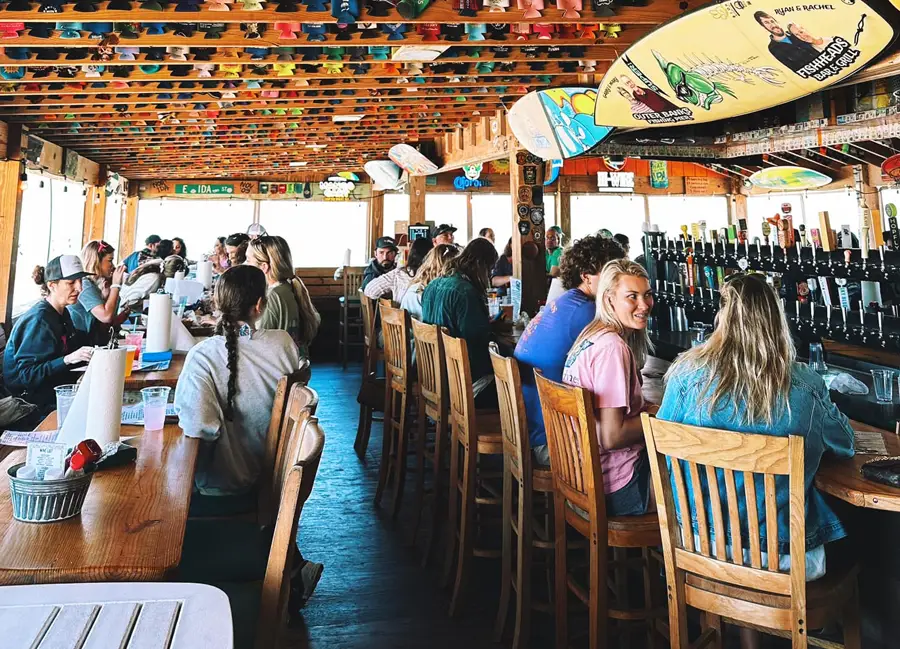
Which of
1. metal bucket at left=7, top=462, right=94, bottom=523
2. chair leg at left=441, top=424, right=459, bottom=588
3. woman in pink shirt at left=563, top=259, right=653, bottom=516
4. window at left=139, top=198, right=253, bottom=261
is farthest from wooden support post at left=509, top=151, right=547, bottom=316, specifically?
window at left=139, top=198, right=253, bottom=261

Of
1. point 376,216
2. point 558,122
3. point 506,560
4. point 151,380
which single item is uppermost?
point 376,216

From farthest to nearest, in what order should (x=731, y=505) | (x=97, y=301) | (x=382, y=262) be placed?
(x=382, y=262)
(x=97, y=301)
(x=731, y=505)

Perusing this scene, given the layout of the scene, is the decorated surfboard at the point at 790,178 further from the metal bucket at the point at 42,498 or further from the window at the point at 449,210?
the metal bucket at the point at 42,498

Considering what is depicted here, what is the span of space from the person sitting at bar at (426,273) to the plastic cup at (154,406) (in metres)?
2.15

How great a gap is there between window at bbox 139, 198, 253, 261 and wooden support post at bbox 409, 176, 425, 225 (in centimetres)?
337

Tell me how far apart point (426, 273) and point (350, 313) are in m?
5.28

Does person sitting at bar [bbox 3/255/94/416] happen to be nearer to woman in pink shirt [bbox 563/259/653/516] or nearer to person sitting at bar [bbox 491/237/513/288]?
woman in pink shirt [bbox 563/259/653/516]

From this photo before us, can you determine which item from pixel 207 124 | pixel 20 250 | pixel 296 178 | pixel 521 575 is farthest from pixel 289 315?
pixel 296 178

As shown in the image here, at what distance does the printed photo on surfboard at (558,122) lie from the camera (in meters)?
5.16

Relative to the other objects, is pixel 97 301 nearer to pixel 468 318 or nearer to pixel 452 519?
pixel 468 318

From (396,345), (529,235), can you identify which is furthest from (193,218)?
(396,345)

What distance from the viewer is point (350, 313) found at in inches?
374

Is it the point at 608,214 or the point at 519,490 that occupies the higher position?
the point at 608,214

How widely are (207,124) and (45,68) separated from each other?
211cm
